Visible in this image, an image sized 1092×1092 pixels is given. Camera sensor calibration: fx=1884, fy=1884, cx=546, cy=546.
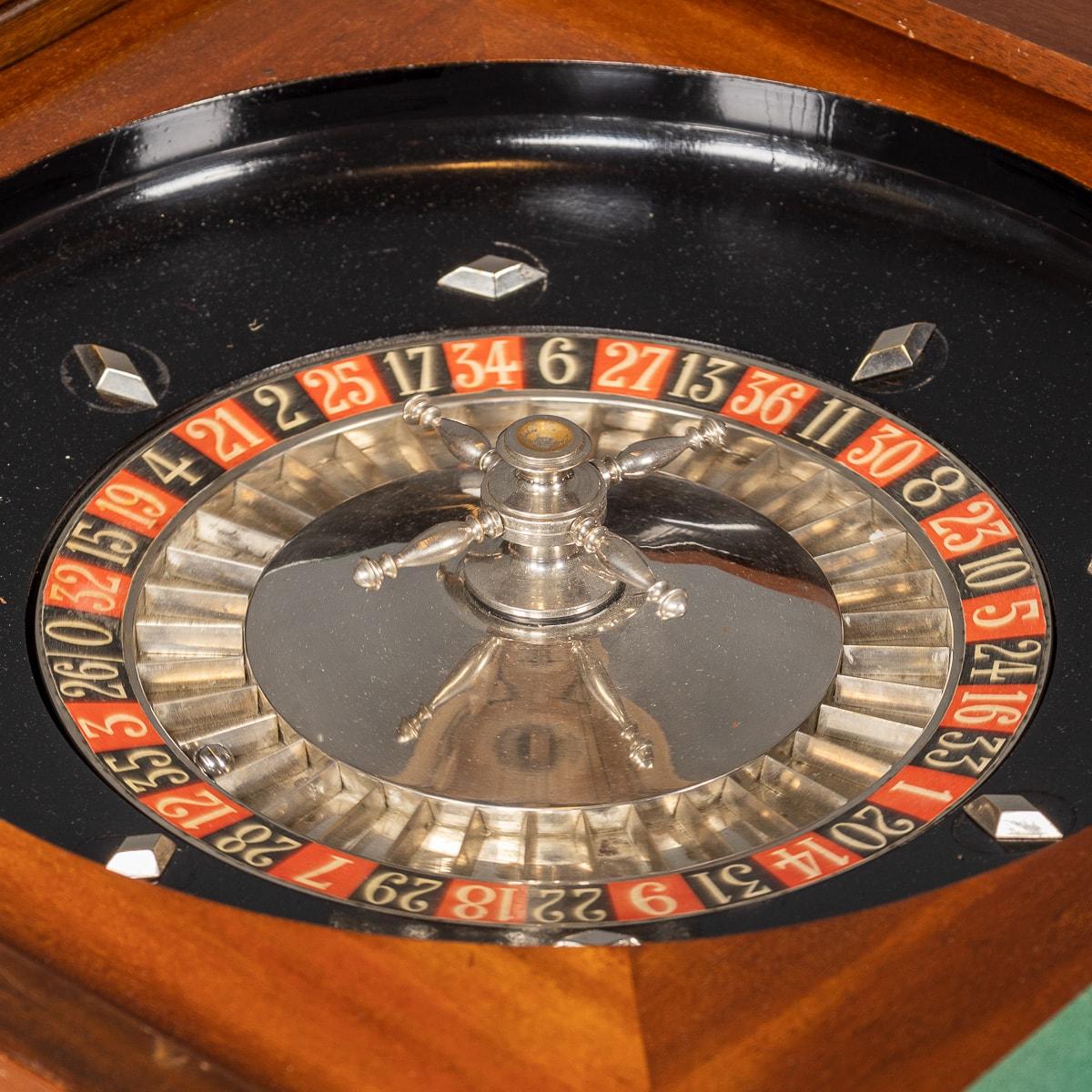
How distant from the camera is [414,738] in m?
2.49

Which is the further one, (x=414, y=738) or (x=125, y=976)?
(x=414, y=738)

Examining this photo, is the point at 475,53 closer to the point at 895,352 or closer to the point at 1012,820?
the point at 895,352

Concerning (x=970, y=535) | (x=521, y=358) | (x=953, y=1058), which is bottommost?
(x=953, y=1058)

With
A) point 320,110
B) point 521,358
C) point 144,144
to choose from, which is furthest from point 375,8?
point 521,358

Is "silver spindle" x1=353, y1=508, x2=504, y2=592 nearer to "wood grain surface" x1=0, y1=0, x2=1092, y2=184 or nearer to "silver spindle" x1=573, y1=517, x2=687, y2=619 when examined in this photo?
"silver spindle" x1=573, y1=517, x2=687, y2=619

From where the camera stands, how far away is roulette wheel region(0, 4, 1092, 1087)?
2.12 meters

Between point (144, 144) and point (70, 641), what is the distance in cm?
97

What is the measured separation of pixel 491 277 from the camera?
306 centimetres

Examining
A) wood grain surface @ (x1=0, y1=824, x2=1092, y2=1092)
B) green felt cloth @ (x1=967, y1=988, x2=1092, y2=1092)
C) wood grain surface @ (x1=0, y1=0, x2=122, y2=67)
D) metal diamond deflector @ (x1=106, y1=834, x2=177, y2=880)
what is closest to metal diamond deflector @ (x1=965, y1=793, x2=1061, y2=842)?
wood grain surface @ (x1=0, y1=824, x2=1092, y2=1092)

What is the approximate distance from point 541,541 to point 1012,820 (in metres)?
0.78

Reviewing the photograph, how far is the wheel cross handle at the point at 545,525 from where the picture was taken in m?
2.53

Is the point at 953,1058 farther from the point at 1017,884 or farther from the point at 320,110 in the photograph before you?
the point at 320,110

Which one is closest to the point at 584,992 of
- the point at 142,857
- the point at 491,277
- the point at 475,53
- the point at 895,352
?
the point at 142,857

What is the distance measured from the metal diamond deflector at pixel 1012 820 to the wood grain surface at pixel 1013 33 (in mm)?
1345
